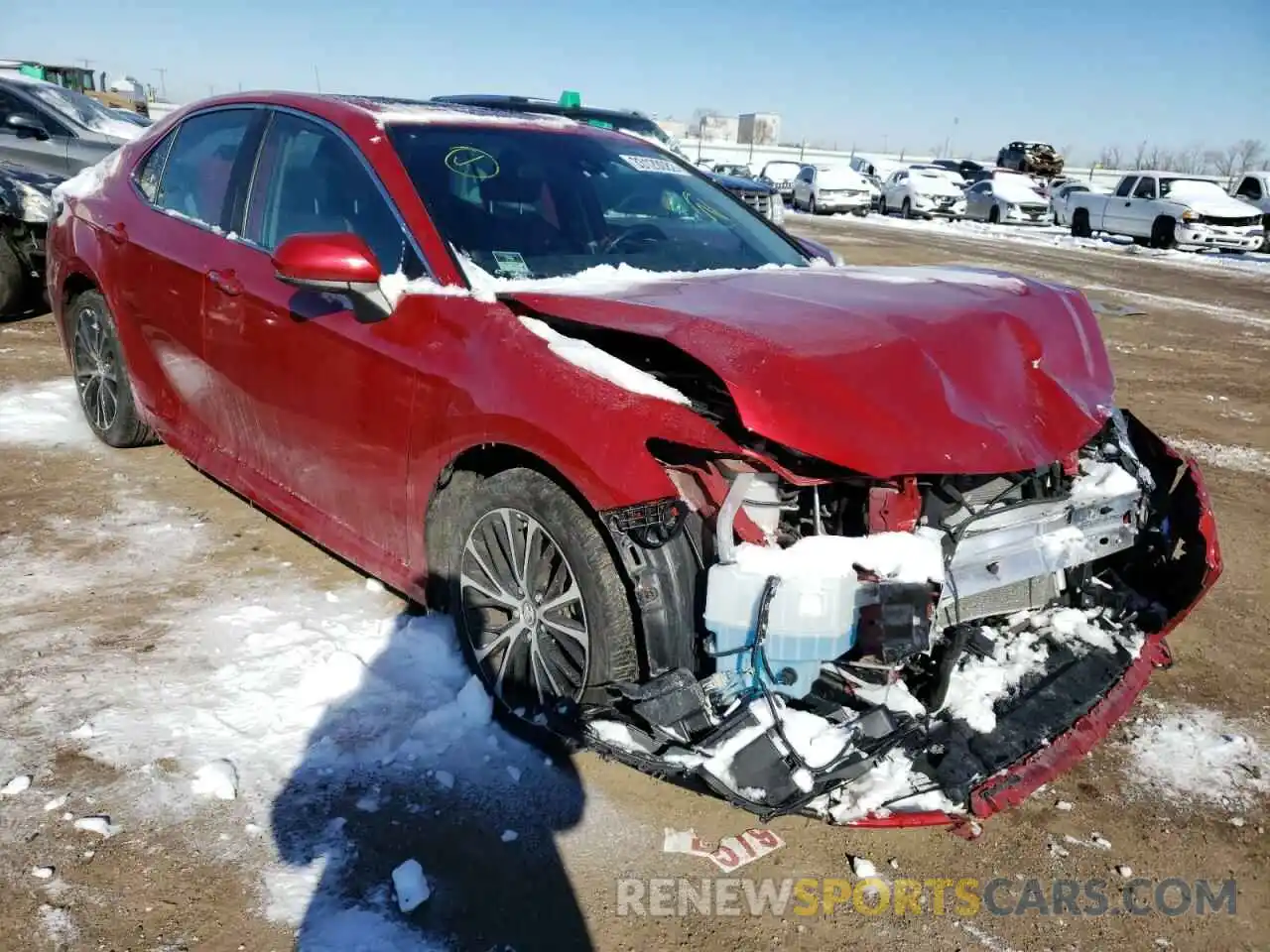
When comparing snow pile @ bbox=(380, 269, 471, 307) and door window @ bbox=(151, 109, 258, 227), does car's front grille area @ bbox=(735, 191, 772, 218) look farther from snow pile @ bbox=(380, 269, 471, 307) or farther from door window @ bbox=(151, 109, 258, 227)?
snow pile @ bbox=(380, 269, 471, 307)

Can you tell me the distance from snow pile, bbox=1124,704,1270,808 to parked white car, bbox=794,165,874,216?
25.6 meters

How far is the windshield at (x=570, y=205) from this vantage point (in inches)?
118

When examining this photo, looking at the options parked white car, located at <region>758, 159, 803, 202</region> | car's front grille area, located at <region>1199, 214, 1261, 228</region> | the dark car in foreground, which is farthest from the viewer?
parked white car, located at <region>758, 159, 803, 202</region>

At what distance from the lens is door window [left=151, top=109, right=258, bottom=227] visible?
3.62 metres

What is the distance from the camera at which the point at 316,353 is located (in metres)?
3.04

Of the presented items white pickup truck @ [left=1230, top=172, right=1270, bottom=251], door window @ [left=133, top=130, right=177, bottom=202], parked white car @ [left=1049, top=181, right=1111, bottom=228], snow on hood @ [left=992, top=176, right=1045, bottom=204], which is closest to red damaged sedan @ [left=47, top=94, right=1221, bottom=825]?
door window @ [left=133, top=130, right=177, bottom=202]

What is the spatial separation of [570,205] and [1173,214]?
70.2 feet

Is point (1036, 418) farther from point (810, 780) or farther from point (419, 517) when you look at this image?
point (419, 517)

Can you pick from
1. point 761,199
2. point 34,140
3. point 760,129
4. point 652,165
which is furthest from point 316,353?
point 760,129

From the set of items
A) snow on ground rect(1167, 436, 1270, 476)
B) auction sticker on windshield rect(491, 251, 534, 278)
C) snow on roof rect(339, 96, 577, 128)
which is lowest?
snow on ground rect(1167, 436, 1270, 476)

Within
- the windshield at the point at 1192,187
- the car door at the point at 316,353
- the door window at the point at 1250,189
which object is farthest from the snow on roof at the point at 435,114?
the door window at the point at 1250,189

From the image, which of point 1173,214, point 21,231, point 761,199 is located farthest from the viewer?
point 1173,214

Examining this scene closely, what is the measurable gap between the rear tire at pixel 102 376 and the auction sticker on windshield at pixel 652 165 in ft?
7.99

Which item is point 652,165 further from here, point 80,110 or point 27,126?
point 80,110
